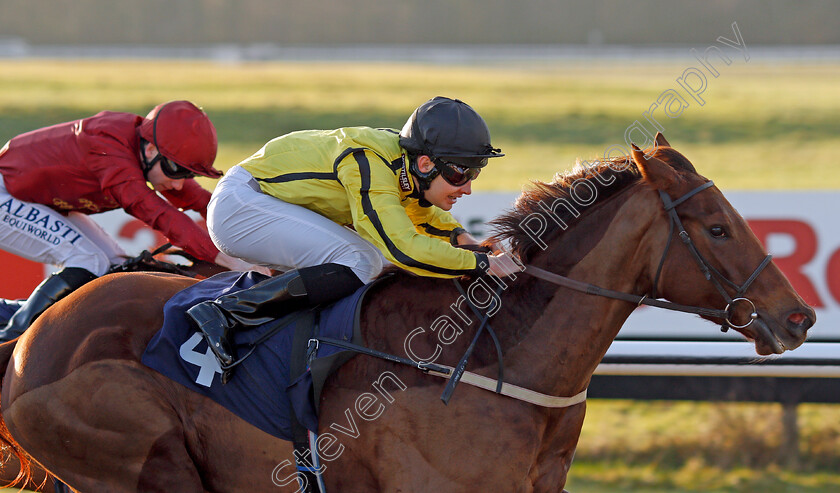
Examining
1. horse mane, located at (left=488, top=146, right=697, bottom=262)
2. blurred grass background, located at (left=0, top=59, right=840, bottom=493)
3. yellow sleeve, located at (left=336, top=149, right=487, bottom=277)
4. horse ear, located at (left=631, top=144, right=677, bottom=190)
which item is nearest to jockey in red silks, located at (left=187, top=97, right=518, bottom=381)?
yellow sleeve, located at (left=336, top=149, right=487, bottom=277)

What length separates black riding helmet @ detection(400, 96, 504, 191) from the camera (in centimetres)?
283

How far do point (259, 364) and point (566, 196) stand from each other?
3.79 feet

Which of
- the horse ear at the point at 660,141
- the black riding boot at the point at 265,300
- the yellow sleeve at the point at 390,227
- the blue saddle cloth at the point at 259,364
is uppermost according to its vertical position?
the horse ear at the point at 660,141

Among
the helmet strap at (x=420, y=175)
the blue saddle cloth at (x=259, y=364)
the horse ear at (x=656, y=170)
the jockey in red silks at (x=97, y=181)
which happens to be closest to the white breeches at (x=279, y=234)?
the blue saddle cloth at (x=259, y=364)

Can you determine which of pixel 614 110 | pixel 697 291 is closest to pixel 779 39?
pixel 614 110

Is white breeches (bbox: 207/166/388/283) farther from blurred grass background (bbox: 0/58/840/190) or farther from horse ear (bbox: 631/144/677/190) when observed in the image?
blurred grass background (bbox: 0/58/840/190)

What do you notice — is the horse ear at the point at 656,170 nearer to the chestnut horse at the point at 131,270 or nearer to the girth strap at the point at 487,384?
the girth strap at the point at 487,384

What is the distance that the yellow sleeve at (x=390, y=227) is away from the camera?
106 inches

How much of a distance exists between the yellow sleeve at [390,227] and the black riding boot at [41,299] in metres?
1.31

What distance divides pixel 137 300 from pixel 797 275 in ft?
11.8

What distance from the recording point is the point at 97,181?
3.73m

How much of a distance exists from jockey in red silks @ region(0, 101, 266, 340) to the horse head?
5.77 ft

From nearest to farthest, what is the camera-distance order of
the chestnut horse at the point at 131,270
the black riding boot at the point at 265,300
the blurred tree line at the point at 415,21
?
the black riding boot at the point at 265,300
the chestnut horse at the point at 131,270
the blurred tree line at the point at 415,21

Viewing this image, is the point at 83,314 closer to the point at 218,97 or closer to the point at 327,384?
the point at 327,384
